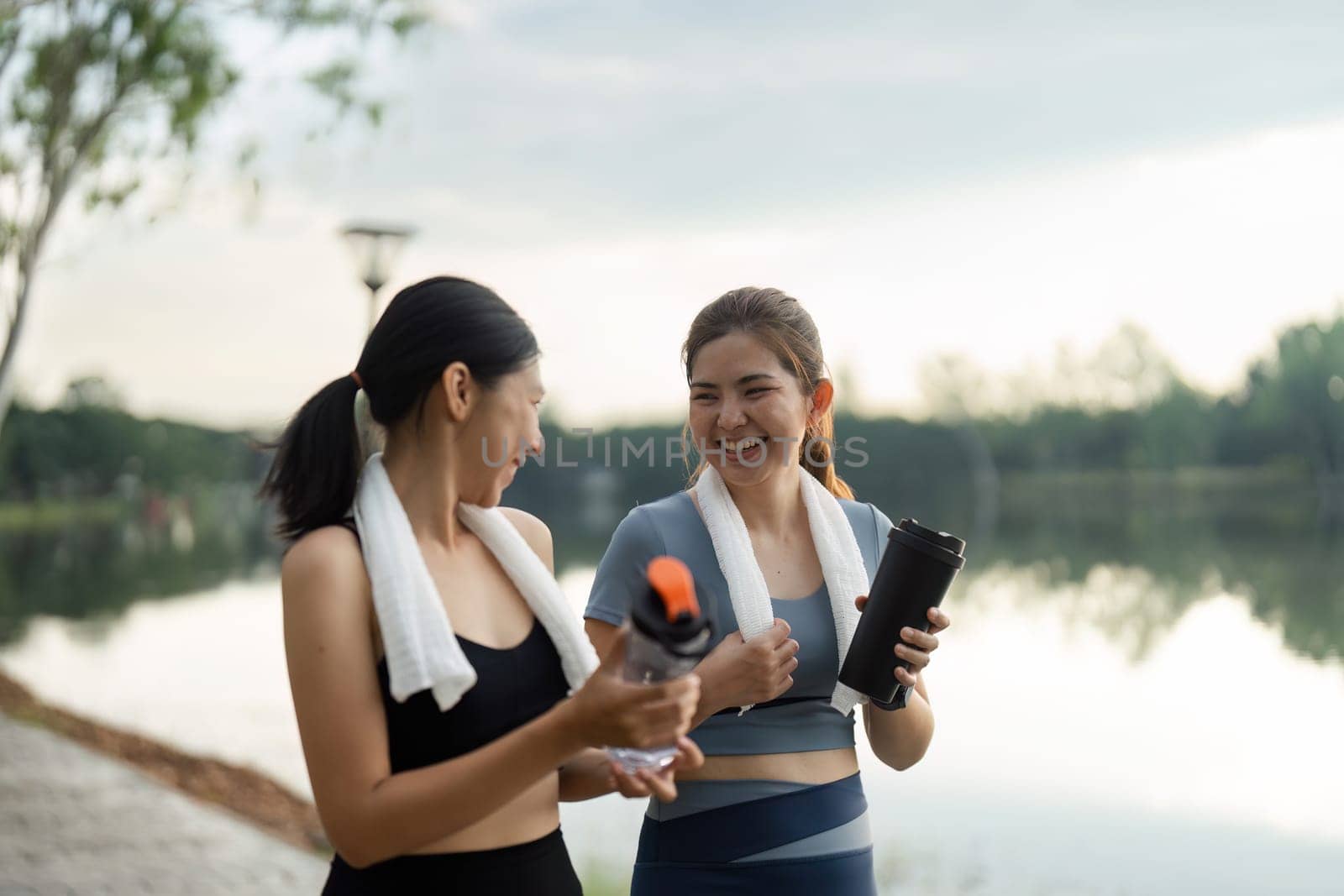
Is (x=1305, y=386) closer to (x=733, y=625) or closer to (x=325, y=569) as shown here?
(x=733, y=625)

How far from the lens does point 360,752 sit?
1492 millimetres

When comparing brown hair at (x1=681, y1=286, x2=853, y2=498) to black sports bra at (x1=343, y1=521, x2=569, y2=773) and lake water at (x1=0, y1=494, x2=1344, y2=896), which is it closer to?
black sports bra at (x1=343, y1=521, x2=569, y2=773)

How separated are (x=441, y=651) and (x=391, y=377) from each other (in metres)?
0.39

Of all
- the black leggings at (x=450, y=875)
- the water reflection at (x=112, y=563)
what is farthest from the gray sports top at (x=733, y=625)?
the water reflection at (x=112, y=563)

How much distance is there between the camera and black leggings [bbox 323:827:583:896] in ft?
5.34

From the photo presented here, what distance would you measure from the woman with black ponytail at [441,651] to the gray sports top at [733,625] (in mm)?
446

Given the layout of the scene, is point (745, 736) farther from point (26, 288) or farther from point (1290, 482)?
point (1290, 482)

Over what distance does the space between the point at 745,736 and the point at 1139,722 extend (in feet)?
39.8

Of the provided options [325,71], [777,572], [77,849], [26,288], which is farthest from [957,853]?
[26,288]

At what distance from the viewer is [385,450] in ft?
5.66

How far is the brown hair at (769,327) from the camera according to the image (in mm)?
2289

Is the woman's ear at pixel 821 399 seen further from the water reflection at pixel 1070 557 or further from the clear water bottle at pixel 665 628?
the water reflection at pixel 1070 557

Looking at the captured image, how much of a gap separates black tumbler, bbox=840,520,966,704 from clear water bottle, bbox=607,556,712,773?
71 centimetres

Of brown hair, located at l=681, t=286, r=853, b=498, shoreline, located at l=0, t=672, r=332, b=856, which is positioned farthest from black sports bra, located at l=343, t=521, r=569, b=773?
shoreline, located at l=0, t=672, r=332, b=856
